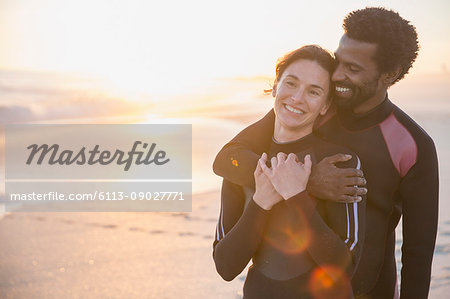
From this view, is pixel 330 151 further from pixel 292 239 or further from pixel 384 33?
pixel 384 33

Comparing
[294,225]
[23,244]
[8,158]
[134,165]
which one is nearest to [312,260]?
[294,225]

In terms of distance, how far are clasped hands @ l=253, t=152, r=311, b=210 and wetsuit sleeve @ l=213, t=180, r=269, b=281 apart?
54 mm

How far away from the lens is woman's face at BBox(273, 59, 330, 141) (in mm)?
2508

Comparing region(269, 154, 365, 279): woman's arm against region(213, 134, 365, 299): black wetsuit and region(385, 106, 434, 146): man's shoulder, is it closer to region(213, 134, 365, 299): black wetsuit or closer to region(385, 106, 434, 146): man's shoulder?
region(213, 134, 365, 299): black wetsuit

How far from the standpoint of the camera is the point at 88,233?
6.69 m

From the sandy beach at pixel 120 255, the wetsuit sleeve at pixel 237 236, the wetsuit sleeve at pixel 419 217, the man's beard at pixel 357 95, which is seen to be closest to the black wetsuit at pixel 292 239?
the wetsuit sleeve at pixel 237 236

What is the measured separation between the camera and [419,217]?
284cm

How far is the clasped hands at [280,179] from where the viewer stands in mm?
2379

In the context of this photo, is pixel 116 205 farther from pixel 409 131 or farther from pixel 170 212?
Result: pixel 409 131

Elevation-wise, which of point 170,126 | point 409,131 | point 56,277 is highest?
point 409,131

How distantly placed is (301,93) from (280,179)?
1.29ft

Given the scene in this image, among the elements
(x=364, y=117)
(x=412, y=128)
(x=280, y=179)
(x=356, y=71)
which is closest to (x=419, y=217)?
(x=412, y=128)

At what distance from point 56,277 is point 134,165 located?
3650 millimetres

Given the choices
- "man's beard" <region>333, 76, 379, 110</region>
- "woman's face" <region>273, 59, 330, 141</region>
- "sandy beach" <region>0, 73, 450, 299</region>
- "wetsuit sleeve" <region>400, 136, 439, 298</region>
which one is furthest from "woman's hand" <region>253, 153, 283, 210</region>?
"sandy beach" <region>0, 73, 450, 299</region>
